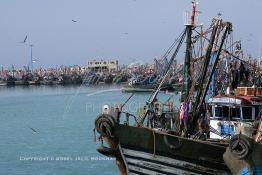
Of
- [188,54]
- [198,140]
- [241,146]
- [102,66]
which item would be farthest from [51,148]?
[102,66]

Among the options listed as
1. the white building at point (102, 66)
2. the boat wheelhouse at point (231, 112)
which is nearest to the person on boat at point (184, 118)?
the boat wheelhouse at point (231, 112)

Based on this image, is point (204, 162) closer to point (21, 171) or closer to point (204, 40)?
point (204, 40)

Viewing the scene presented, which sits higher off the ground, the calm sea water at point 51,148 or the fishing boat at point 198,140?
the fishing boat at point 198,140

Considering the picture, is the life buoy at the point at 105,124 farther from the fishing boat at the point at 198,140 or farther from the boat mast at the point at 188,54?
the boat mast at the point at 188,54

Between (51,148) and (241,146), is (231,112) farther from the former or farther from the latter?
(51,148)

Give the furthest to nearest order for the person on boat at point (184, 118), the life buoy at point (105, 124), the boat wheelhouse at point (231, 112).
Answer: the person on boat at point (184, 118) < the boat wheelhouse at point (231, 112) < the life buoy at point (105, 124)

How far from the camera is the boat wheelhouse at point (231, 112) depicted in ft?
61.5

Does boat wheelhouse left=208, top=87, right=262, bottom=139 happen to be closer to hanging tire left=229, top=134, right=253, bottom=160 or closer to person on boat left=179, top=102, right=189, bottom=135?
person on boat left=179, top=102, right=189, bottom=135

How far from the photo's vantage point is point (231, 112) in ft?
62.3

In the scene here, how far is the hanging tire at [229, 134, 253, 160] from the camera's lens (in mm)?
15047

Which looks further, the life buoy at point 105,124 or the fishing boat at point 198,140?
the life buoy at point 105,124

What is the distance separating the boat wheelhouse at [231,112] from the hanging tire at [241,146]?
324cm

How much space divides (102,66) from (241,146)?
521ft

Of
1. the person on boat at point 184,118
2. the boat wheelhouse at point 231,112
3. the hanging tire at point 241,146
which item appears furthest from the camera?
the person on boat at point 184,118
